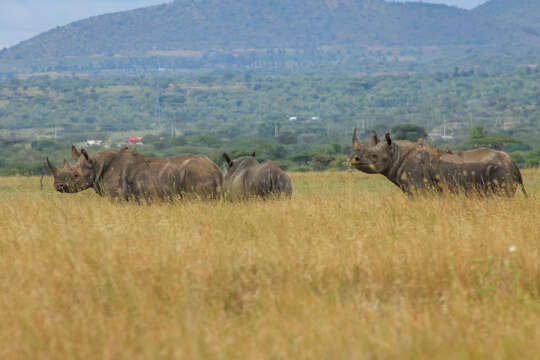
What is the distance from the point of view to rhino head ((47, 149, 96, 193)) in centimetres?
1569

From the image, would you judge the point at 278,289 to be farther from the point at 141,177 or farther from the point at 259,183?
the point at 259,183

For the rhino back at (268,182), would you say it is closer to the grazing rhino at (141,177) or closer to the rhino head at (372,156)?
the grazing rhino at (141,177)

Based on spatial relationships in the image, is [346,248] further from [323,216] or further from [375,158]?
[375,158]

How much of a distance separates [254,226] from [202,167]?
4728 millimetres

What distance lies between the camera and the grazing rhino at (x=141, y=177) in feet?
51.2

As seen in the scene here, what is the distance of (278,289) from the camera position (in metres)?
7.77

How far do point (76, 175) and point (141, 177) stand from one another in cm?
134

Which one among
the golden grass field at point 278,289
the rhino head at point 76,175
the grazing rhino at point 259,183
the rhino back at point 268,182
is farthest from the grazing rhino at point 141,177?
the golden grass field at point 278,289

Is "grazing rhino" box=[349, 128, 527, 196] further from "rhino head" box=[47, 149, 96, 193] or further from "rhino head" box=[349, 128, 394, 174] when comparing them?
"rhino head" box=[47, 149, 96, 193]

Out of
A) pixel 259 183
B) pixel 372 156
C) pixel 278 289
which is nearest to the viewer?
pixel 278 289

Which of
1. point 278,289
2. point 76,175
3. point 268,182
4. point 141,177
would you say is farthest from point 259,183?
point 278,289

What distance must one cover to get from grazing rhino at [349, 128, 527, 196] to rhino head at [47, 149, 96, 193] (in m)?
5.45

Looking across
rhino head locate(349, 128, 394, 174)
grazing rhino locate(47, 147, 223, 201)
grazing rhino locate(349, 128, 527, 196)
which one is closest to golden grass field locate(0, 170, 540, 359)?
grazing rhino locate(349, 128, 527, 196)

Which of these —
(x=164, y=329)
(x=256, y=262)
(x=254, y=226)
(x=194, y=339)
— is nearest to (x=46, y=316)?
(x=164, y=329)
